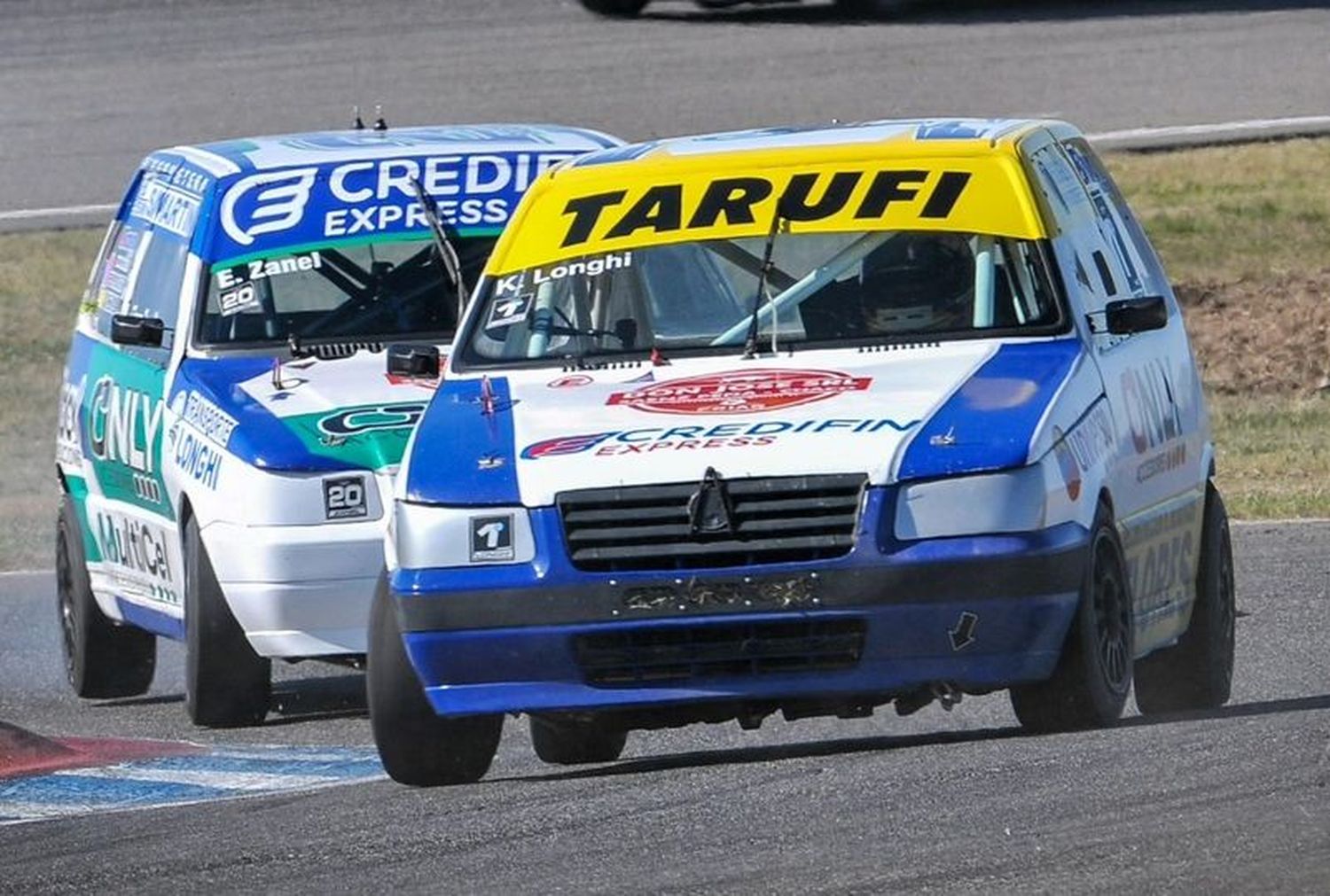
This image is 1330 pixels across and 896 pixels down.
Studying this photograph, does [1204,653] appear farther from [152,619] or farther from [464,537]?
[152,619]

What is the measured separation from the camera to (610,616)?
8.07m

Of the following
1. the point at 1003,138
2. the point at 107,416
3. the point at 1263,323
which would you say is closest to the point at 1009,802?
the point at 1003,138

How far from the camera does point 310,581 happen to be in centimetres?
1023

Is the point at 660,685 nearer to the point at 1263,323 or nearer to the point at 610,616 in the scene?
the point at 610,616

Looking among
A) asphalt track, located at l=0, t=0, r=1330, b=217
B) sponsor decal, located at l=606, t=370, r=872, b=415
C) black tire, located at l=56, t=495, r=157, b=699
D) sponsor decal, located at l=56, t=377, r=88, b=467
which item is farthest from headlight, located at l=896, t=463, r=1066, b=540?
asphalt track, located at l=0, t=0, r=1330, b=217

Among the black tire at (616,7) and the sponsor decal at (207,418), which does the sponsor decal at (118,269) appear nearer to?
the sponsor decal at (207,418)

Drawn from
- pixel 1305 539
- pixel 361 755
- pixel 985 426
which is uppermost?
pixel 985 426

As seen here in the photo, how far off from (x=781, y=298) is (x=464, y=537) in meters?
1.31

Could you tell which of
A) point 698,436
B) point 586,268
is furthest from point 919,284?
point 698,436

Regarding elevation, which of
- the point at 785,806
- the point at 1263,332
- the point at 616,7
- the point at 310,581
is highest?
the point at 785,806

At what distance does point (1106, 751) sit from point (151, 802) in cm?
262

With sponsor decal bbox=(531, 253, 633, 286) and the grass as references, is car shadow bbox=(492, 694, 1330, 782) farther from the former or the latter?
the grass

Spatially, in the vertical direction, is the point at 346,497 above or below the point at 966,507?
below

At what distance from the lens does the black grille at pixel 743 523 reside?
8016 mm
